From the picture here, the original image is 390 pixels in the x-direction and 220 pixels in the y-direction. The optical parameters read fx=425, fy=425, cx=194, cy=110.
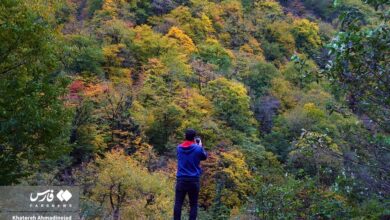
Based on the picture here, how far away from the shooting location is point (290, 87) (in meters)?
A: 45.2

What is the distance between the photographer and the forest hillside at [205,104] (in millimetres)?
5180

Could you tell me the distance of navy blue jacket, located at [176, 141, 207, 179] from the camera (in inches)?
213

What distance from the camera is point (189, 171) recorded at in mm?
5418

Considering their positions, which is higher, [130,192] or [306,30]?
[306,30]

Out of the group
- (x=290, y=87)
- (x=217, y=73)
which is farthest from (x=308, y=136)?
(x=290, y=87)

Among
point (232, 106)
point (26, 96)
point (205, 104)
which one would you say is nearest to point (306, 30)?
point (232, 106)

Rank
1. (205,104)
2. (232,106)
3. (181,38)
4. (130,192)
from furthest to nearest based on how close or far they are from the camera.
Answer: (181,38) < (232,106) < (205,104) < (130,192)

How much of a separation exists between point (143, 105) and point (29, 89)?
22.3m

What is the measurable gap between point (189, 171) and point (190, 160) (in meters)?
0.14

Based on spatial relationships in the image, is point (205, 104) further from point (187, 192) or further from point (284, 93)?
point (187, 192)

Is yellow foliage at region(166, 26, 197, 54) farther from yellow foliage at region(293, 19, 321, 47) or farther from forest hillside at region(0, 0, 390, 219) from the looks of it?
yellow foliage at region(293, 19, 321, 47)

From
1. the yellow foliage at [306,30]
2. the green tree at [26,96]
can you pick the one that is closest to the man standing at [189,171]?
the green tree at [26,96]

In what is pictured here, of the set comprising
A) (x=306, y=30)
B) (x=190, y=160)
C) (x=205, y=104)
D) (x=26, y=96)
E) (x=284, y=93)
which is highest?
(x=190, y=160)

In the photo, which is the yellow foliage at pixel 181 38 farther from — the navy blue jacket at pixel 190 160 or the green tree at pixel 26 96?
the navy blue jacket at pixel 190 160
